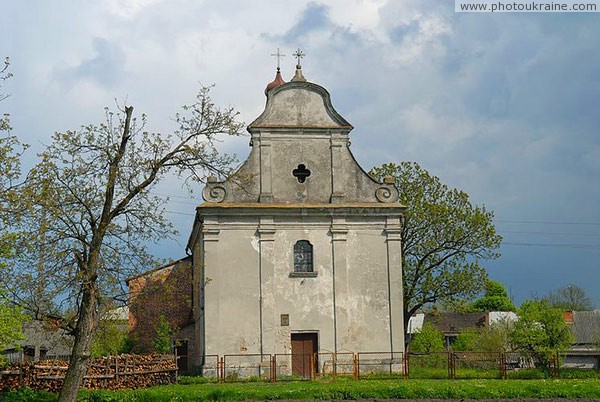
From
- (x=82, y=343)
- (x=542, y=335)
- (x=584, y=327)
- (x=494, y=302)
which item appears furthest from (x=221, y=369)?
(x=494, y=302)

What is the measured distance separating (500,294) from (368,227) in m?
53.7

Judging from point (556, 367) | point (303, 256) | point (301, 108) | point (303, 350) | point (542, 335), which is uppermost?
point (301, 108)

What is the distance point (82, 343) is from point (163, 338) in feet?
46.4

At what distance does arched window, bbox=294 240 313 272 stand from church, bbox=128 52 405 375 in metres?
0.04

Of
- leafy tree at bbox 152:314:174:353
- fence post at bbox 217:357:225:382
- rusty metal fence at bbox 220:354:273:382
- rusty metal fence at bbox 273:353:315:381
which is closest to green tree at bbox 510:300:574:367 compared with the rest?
rusty metal fence at bbox 273:353:315:381

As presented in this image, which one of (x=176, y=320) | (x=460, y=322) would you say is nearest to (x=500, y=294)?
(x=460, y=322)

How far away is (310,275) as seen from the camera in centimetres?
3148

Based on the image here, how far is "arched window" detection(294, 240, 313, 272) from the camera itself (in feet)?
104

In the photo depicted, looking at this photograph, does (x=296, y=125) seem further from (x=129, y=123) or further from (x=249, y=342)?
(x=129, y=123)

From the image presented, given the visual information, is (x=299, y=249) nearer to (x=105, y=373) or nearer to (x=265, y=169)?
(x=265, y=169)

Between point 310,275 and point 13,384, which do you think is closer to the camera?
point 13,384

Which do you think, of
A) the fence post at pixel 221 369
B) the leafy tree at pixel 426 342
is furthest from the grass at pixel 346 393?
the leafy tree at pixel 426 342

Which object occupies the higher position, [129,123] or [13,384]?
[129,123]

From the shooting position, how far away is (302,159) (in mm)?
32625
